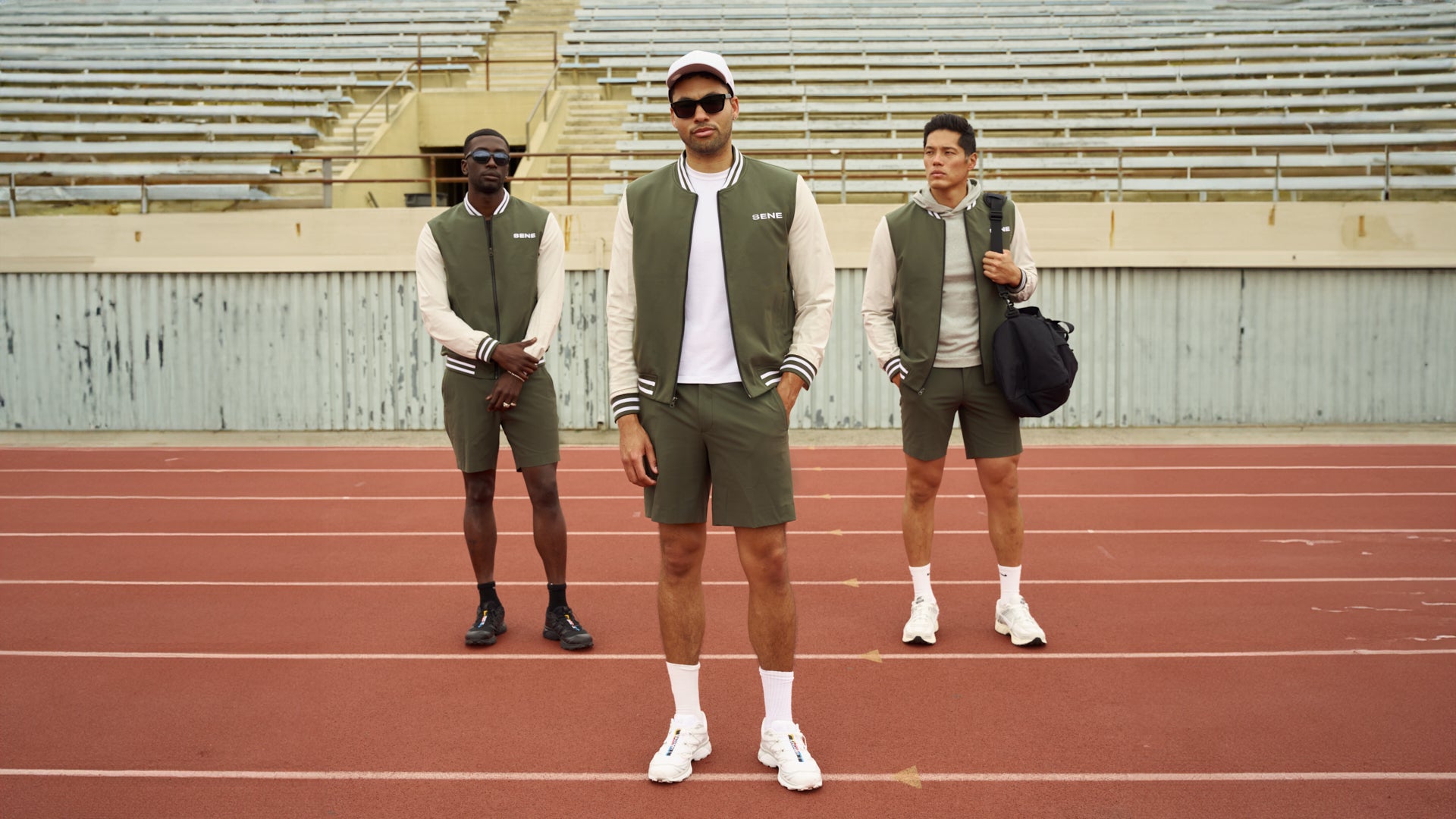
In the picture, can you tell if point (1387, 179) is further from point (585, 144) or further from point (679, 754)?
point (679, 754)

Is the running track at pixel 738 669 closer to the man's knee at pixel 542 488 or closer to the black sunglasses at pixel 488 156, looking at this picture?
the man's knee at pixel 542 488

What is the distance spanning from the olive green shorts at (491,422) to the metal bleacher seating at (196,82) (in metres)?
9.26

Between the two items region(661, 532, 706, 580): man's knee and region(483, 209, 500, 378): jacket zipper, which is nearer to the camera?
region(661, 532, 706, 580): man's knee

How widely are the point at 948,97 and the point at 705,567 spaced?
11.6 meters

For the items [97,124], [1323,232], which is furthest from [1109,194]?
[97,124]

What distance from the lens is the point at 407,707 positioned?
3.86 metres

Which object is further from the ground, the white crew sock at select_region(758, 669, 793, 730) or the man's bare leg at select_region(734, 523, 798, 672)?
the man's bare leg at select_region(734, 523, 798, 672)

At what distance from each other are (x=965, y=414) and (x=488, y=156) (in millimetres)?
2038

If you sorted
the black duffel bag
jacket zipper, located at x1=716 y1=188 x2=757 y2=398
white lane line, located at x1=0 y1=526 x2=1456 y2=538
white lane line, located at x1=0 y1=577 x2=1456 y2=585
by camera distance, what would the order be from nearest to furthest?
jacket zipper, located at x1=716 y1=188 x2=757 y2=398, the black duffel bag, white lane line, located at x1=0 y1=577 x2=1456 y2=585, white lane line, located at x1=0 y1=526 x2=1456 y2=538

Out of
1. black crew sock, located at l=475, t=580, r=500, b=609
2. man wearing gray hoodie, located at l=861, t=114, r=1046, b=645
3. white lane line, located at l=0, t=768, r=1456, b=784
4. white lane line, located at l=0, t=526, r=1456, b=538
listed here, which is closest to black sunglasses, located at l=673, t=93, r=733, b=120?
man wearing gray hoodie, located at l=861, t=114, r=1046, b=645

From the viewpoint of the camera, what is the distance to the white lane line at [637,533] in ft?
21.4

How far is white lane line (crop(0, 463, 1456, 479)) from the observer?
8.88 meters

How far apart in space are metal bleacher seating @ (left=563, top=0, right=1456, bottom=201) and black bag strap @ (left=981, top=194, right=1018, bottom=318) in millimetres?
7502

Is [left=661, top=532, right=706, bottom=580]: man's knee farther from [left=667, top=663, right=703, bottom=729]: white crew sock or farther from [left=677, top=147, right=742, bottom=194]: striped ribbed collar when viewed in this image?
[left=677, top=147, right=742, bottom=194]: striped ribbed collar
